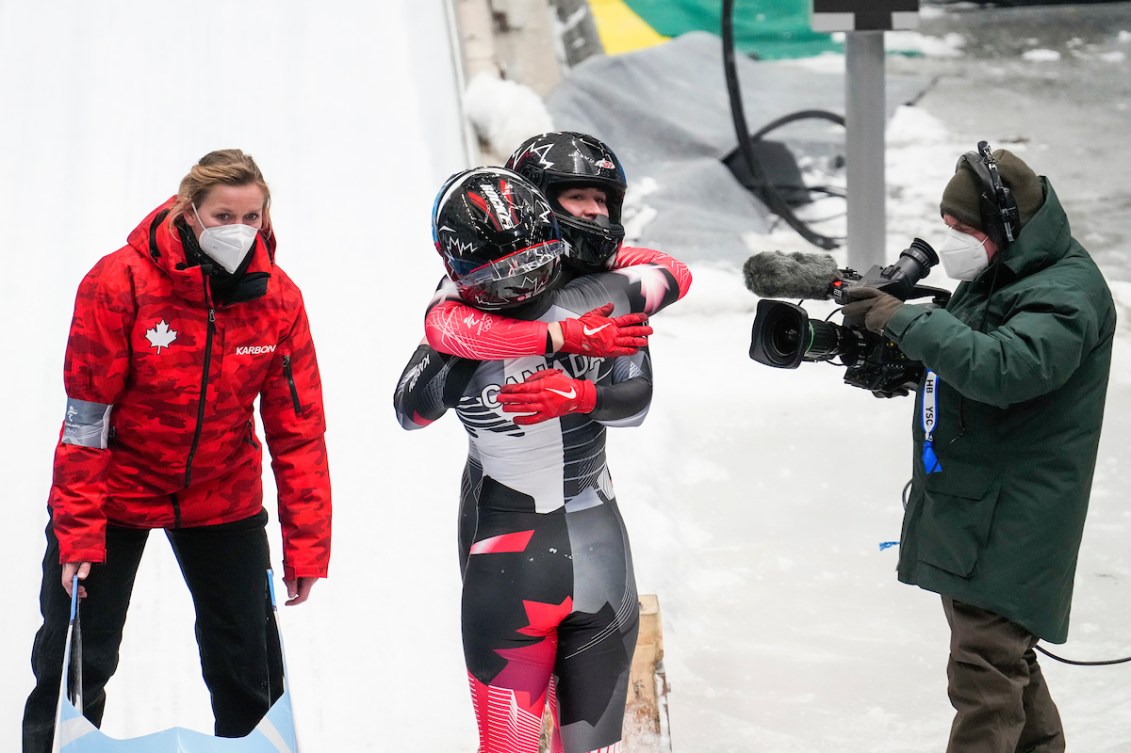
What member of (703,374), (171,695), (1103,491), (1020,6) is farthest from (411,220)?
(1020,6)

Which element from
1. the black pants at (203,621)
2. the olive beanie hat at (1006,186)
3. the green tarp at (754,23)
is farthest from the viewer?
the green tarp at (754,23)

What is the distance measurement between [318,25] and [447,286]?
493cm

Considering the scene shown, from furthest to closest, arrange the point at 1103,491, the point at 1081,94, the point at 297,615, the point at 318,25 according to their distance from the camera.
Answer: the point at 1081,94 < the point at 318,25 < the point at 1103,491 < the point at 297,615

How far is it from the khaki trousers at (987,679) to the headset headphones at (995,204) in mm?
751

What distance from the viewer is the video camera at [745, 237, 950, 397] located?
260 centimetres

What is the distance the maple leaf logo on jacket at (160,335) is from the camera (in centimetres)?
244

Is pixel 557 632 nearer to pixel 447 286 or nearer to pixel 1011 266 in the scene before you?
pixel 447 286

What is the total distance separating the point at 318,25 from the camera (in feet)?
22.1

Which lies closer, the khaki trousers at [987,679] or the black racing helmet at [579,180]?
the black racing helmet at [579,180]

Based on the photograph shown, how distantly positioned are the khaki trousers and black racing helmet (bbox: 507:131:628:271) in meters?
1.06

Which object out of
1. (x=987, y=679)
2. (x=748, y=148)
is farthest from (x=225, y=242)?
(x=748, y=148)

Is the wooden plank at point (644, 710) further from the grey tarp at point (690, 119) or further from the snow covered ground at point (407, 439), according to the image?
the grey tarp at point (690, 119)

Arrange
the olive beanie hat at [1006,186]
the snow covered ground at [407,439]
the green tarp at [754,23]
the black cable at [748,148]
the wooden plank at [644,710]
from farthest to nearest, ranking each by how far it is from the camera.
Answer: the green tarp at [754,23], the black cable at [748,148], the snow covered ground at [407,439], the wooden plank at [644,710], the olive beanie hat at [1006,186]

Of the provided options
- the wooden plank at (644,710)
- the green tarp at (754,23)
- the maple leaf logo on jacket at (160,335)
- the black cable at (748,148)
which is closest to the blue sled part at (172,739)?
the maple leaf logo on jacket at (160,335)
